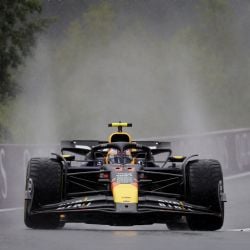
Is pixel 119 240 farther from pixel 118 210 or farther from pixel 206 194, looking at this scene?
pixel 206 194

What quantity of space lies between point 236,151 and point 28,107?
52048mm

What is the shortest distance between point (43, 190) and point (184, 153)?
52.2ft

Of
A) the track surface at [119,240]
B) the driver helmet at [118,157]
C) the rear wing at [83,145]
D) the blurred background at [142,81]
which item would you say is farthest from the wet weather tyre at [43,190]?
the blurred background at [142,81]

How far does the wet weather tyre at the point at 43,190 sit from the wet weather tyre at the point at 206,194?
5.52ft

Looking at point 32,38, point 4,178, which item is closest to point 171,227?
point 4,178

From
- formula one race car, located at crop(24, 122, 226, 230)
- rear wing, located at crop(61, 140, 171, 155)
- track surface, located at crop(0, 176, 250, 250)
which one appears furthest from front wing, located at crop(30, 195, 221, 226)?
rear wing, located at crop(61, 140, 171, 155)

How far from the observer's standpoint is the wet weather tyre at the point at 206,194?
49.6ft

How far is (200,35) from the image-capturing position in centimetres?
8538

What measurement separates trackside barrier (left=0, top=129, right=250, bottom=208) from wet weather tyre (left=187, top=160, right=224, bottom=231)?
7.78m

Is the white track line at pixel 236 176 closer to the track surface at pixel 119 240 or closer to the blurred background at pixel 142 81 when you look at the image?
the track surface at pixel 119 240

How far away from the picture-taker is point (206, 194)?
49.7 ft

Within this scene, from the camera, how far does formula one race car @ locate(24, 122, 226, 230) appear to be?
14.6m

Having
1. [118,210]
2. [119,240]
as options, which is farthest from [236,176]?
[119,240]

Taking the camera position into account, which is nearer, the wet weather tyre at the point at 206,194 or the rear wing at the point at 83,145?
the wet weather tyre at the point at 206,194
